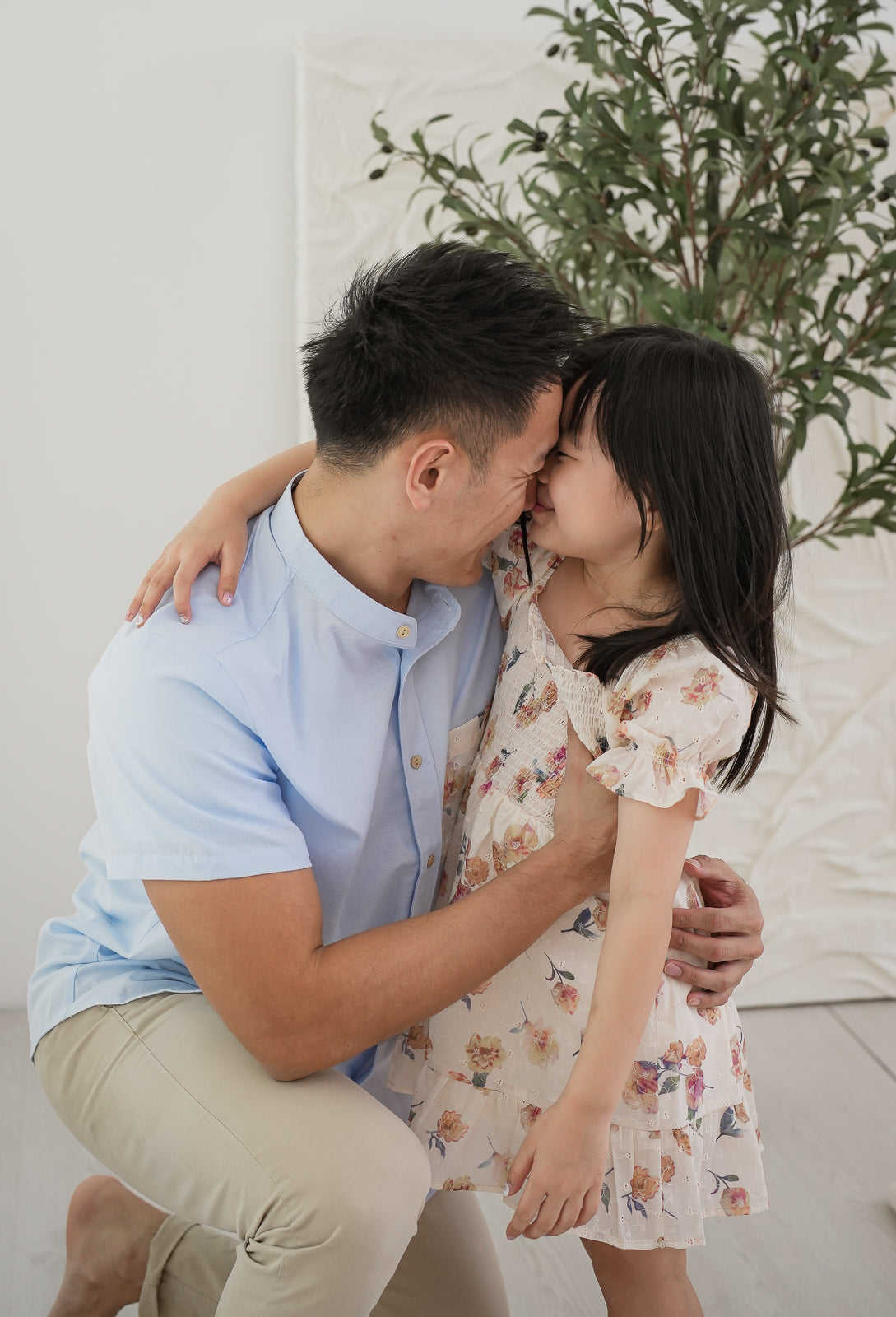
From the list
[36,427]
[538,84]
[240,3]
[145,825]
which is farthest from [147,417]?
[145,825]

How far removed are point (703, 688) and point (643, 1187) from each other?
0.58 metres

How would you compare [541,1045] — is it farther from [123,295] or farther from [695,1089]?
[123,295]

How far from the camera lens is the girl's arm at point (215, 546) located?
4.31 ft

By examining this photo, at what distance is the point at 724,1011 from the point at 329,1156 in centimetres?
54

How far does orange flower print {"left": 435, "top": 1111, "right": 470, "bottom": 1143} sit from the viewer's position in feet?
4.47

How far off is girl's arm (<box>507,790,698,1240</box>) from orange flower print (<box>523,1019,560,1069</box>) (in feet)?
0.42

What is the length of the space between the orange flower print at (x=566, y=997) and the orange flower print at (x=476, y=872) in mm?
160

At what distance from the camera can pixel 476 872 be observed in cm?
143

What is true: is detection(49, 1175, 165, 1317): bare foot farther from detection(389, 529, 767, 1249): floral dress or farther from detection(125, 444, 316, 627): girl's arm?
detection(125, 444, 316, 627): girl's arm

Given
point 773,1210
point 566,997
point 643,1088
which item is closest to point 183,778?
point 566,997

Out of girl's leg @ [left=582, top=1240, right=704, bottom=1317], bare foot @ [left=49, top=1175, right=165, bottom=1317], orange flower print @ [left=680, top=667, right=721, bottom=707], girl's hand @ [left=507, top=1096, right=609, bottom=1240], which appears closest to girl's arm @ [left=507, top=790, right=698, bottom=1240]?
girl's hand @ [left=507, top=1096, right=609, bottom=1240]

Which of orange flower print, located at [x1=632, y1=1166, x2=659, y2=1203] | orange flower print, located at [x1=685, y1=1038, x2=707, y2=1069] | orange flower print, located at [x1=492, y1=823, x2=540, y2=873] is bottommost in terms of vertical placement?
orange flower print, located at [x1=632, y1=1166, x2=659, y2=1203]

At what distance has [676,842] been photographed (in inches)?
49.2

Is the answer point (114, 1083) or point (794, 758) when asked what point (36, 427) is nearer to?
point (114, 1083)
